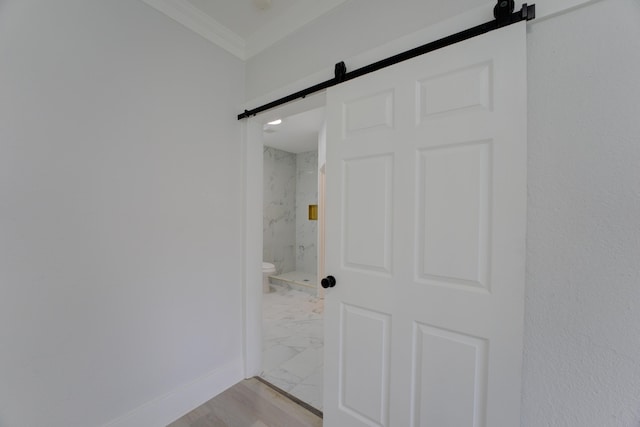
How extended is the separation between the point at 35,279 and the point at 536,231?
216 cm

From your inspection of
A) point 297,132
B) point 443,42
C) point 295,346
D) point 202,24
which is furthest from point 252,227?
point 297,132

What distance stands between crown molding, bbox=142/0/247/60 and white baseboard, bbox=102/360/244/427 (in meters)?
2.41

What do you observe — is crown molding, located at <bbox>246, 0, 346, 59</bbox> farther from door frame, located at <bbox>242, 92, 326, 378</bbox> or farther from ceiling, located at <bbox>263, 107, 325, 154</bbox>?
ceiling, located at <bbox>263, 107, 325, 154</bbox>

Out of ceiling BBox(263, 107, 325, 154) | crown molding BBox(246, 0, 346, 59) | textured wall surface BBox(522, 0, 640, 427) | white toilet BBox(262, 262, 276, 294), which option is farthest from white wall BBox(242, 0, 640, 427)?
white toilet BBox(262, 262, 276, 294)

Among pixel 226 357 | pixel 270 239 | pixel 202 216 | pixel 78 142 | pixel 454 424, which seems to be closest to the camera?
pixel 454 424

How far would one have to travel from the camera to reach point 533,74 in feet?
3.04

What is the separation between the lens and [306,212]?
529 cm

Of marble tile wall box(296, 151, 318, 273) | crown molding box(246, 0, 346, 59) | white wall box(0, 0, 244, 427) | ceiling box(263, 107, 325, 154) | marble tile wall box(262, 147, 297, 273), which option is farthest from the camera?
marble tile wall box(296, 151, 318, 273)

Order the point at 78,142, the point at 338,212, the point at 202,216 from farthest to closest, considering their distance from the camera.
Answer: the point at 202,216 → the point at 338,212 → the point at 78,142

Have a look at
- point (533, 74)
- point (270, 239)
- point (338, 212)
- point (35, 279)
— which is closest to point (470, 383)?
point (338, 212)

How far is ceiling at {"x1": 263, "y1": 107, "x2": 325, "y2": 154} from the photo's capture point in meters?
3.37

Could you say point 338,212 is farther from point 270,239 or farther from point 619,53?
point 270,239

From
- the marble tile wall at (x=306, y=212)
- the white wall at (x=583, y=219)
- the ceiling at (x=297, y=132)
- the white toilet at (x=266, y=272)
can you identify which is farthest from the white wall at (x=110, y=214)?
the marble tile wall at (x=306, y=212)

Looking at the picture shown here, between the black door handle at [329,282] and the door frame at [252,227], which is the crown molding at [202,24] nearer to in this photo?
the door frame at [252,227]
